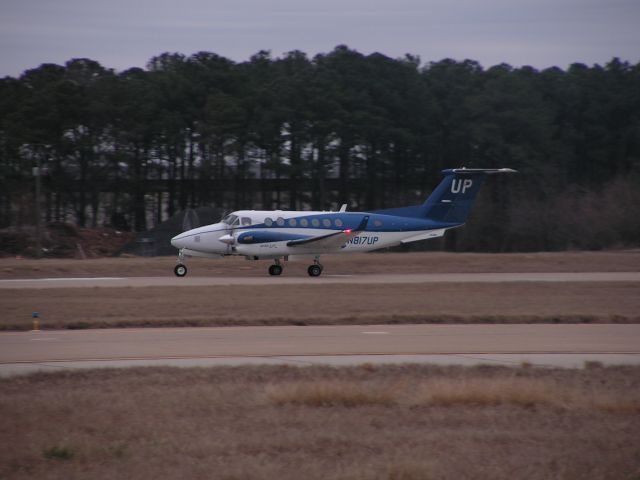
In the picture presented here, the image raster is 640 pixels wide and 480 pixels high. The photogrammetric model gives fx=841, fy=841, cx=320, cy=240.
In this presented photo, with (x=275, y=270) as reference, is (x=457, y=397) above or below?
above

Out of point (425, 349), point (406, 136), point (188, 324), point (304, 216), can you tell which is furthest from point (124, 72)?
point (425, 349)

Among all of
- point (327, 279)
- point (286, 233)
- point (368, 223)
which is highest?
point (368, 223)

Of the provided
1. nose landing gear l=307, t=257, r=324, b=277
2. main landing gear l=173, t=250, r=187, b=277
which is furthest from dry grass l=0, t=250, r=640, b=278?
main landing gear l=173, t=250, r=187, b=277

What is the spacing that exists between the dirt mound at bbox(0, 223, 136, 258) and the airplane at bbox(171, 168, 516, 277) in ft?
53.2

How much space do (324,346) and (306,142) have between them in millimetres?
48970

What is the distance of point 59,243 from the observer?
4922 centimetres

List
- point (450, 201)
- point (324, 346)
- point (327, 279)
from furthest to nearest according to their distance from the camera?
1. point (450, 201)
2. point (327, 279)
3. point (324, 346)

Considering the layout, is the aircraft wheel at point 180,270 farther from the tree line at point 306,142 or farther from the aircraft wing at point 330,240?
the tree line at point 306,142

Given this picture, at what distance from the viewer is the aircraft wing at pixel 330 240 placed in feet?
111

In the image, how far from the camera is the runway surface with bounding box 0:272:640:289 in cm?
2958

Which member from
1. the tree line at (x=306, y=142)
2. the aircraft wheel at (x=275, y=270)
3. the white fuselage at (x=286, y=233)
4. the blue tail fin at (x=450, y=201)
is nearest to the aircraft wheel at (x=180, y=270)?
the white fuselage at (x=286, y=233)

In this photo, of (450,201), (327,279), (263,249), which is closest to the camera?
(327,279)

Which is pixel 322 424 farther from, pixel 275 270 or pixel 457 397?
pixel 275 270

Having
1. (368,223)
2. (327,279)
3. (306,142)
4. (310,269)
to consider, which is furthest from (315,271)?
(306,142)
